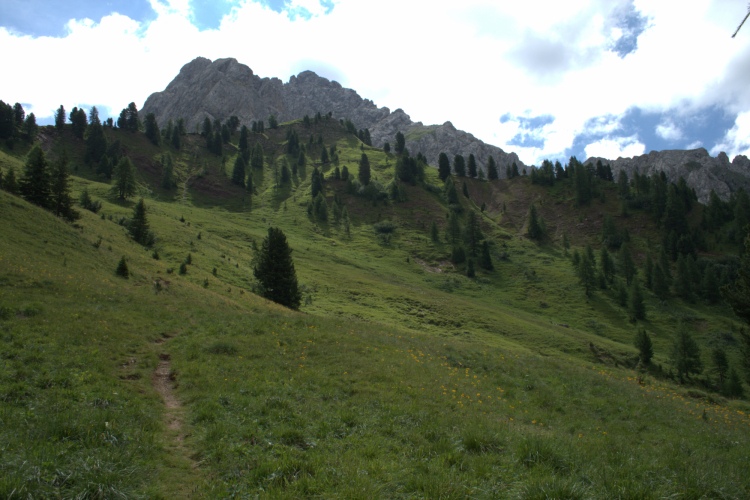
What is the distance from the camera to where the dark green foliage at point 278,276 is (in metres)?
44.3

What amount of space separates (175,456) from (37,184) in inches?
1943

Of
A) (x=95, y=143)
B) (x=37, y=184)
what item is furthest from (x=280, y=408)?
(x=95, y=143)

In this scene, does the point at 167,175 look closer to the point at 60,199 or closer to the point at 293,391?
the point at 60,199

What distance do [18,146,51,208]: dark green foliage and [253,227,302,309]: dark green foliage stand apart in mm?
24601

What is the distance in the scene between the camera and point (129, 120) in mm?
177375

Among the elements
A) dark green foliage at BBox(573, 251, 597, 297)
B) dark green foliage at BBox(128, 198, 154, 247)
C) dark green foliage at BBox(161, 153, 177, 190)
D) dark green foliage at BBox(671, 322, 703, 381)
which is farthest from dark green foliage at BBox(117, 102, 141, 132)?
dark green foliage at BBox(671, 322, 703, 381)

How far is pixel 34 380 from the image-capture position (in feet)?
36.5

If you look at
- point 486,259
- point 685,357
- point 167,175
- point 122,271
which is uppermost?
point 167,175

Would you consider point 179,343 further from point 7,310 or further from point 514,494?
point 514,494

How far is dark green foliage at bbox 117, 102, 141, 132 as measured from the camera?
176m

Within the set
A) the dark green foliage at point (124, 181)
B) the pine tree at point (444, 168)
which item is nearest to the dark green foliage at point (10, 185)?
the dark green foliage at point (124, 181)

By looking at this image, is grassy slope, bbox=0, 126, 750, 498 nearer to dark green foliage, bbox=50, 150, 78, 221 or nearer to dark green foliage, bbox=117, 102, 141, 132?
dark green foliage, bbox=50, 150, 78, 221

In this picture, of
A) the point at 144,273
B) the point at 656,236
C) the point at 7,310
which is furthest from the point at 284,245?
the point at 656,236

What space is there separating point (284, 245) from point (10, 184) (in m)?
30.7
